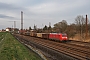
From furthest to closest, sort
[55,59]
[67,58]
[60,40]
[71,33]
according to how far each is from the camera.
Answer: [71,33] → [60,40] → [55,59] → [67,58]

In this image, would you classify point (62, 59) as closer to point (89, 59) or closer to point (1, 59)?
point (89, 59)

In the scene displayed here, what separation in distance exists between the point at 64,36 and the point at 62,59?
19133 mm

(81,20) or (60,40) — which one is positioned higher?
(81,20)

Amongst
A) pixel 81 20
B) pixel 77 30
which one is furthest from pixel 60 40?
pixel 81 20

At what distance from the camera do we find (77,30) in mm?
62469

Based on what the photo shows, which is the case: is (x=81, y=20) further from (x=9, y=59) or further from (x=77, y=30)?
(x=9, y=59)

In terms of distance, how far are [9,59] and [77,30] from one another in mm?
53250

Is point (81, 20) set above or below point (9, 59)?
above

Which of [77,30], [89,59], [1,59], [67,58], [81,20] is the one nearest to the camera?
[1,59]

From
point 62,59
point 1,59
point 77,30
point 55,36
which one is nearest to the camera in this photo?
point 1,59

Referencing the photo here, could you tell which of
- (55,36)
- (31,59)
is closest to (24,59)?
(31,59)

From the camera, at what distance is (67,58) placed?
1402 centimetres

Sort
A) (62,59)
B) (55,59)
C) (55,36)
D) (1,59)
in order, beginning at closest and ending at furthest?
(1,59) < (62,59) < (55,59) < (55,36)

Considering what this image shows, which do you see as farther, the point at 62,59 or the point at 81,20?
the point at 81,20
